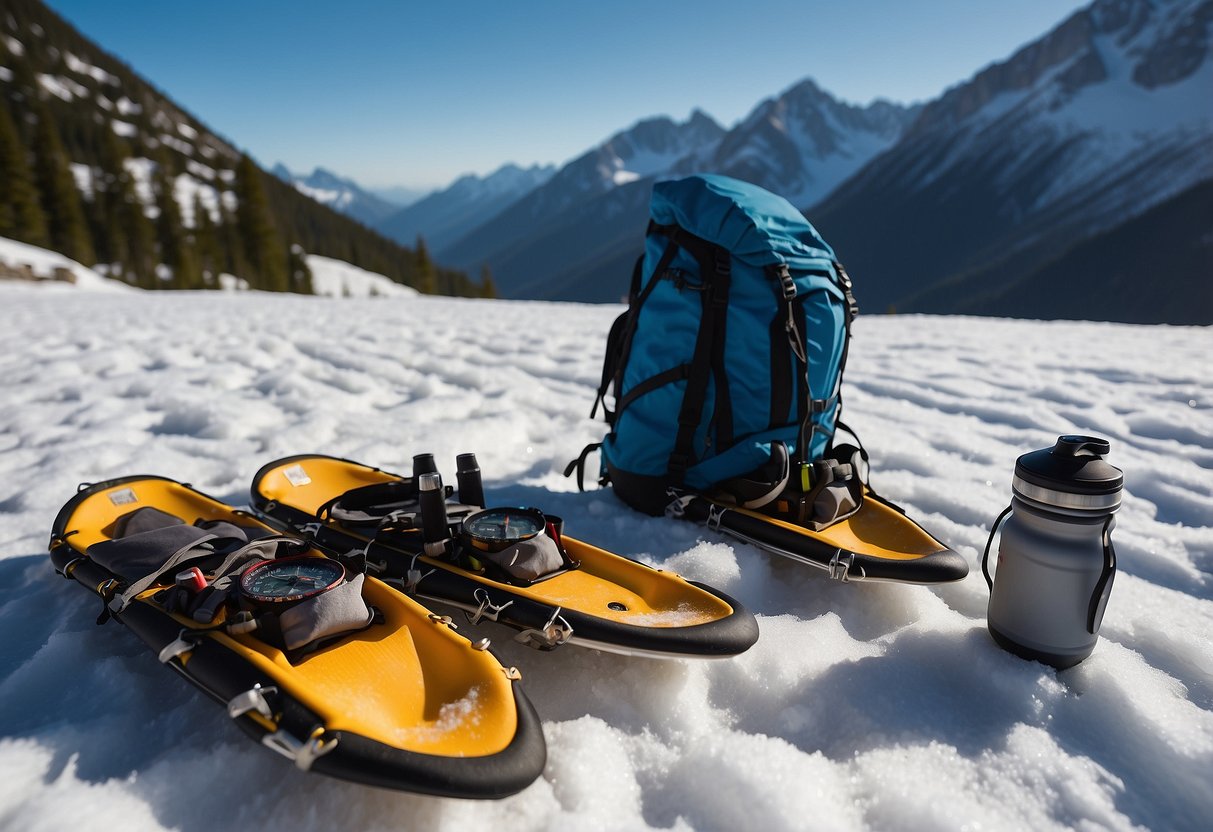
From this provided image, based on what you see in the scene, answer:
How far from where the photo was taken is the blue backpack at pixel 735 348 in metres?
2.52

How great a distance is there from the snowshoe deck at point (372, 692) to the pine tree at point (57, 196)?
4931 centimetres

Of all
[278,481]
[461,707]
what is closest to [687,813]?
[461,707]

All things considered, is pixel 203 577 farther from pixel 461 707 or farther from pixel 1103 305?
pixel 1103 305

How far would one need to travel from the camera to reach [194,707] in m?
1.62

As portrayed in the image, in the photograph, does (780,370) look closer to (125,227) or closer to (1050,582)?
(1050,582)

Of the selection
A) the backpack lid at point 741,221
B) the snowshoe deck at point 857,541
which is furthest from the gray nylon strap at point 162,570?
the backpack lid at point 741,221

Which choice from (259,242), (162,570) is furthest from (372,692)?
(259,242)

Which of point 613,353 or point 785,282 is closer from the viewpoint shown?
point 785,282

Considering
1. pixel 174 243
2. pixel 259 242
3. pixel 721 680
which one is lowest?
pixel 174 243

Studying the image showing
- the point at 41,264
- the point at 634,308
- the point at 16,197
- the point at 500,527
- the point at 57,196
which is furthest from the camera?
the point at 57,196

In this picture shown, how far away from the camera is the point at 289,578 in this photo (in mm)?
1751

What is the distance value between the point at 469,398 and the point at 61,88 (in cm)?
11008

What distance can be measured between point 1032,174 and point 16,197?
199346 millimetres

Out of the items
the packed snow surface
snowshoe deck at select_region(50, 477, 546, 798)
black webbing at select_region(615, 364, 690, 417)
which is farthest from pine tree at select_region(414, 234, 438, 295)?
snowshoe deck at select_region(50, 477, 546, 798)
